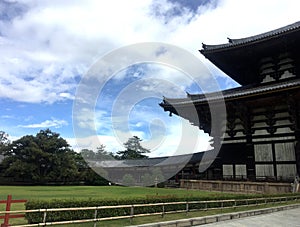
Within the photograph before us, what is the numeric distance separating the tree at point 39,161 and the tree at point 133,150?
19803 millimetres

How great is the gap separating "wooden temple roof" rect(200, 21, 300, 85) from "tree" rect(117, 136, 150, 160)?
43.2 m

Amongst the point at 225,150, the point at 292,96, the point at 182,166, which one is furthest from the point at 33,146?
the point at 292,96

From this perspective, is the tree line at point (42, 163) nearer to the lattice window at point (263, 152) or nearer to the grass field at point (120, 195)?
the grass field at point (120, 195)

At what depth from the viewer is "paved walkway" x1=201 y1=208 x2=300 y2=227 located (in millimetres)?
9320

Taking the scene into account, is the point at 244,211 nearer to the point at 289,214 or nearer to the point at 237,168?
the point at 289,214

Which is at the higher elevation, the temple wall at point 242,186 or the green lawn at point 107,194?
the temple wall at point 242,186

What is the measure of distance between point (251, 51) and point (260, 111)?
4.57 metres

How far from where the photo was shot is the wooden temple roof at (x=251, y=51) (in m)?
18.5

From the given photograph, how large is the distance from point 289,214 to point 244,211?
1.94 metres

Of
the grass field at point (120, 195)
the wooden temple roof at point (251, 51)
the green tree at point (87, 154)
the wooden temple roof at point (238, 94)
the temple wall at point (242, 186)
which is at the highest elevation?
the wooden temple roof at point (251, 51)

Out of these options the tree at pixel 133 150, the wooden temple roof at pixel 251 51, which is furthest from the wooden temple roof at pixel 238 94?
the tree at pixel 133 150

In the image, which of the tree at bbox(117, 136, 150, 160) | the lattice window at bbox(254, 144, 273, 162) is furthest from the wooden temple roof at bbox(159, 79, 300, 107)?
the tree at bbox(117, 136, 150, 160)

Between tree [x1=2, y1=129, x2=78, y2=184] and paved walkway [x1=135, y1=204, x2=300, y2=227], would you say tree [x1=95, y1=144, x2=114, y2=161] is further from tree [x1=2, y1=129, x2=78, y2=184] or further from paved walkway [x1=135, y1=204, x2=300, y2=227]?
paved walkway [x1=135, y1=204, x2=300, y2=227]

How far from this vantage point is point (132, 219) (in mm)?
9039
